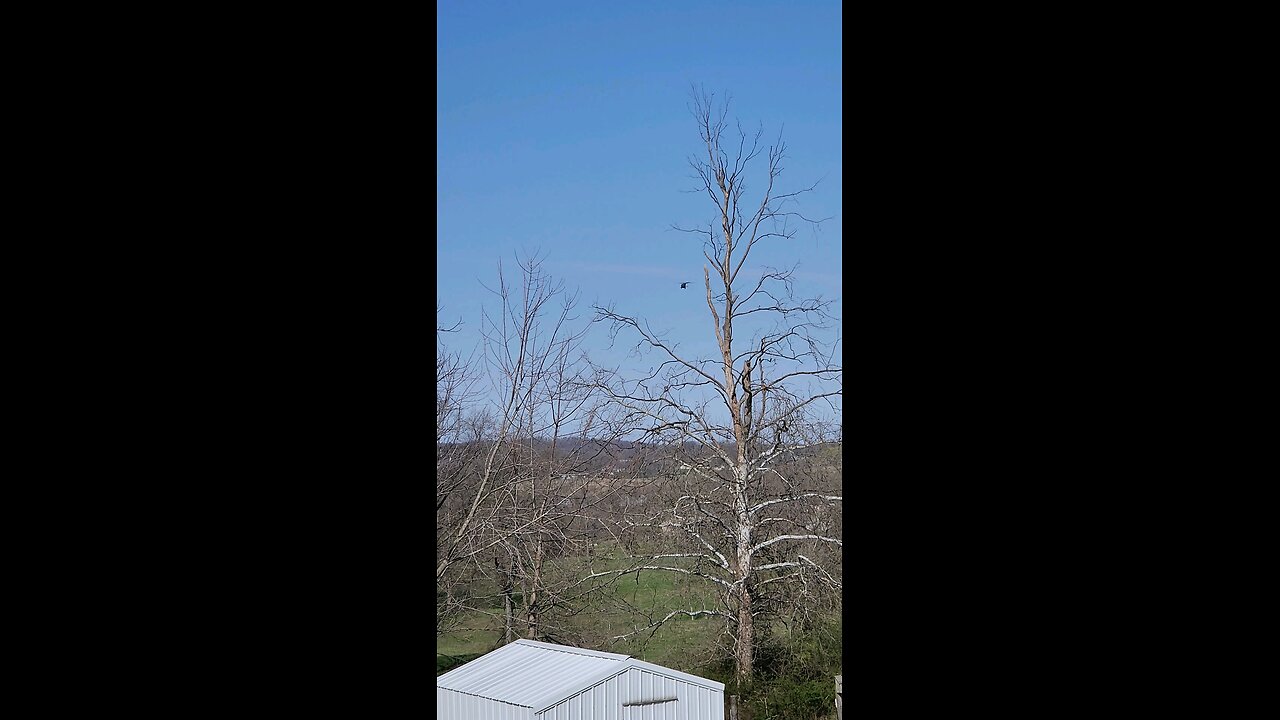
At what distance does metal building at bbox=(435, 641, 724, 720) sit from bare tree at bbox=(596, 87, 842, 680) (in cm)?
120

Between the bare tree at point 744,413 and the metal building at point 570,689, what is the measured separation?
1201mm

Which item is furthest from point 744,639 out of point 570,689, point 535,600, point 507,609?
point 570,689

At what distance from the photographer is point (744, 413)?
276 inches

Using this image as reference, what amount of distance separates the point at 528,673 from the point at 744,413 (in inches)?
93.5

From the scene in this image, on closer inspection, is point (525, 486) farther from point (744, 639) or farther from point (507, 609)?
point (744, 639)

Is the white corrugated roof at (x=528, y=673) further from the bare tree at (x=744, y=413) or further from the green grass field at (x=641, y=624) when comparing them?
the bare tree at (x=744, y=413)

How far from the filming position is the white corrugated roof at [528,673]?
5.21 m

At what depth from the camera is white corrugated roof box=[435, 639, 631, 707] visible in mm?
5215

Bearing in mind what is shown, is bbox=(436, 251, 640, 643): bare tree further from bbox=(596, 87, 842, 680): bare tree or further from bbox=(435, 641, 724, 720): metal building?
bbox=(435, 641, 724, 720): metal building

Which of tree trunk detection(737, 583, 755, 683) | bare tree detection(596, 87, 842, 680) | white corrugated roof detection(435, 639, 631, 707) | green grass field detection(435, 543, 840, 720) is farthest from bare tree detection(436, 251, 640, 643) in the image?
white corrugated roof detection(435, 639, 631, 707)
